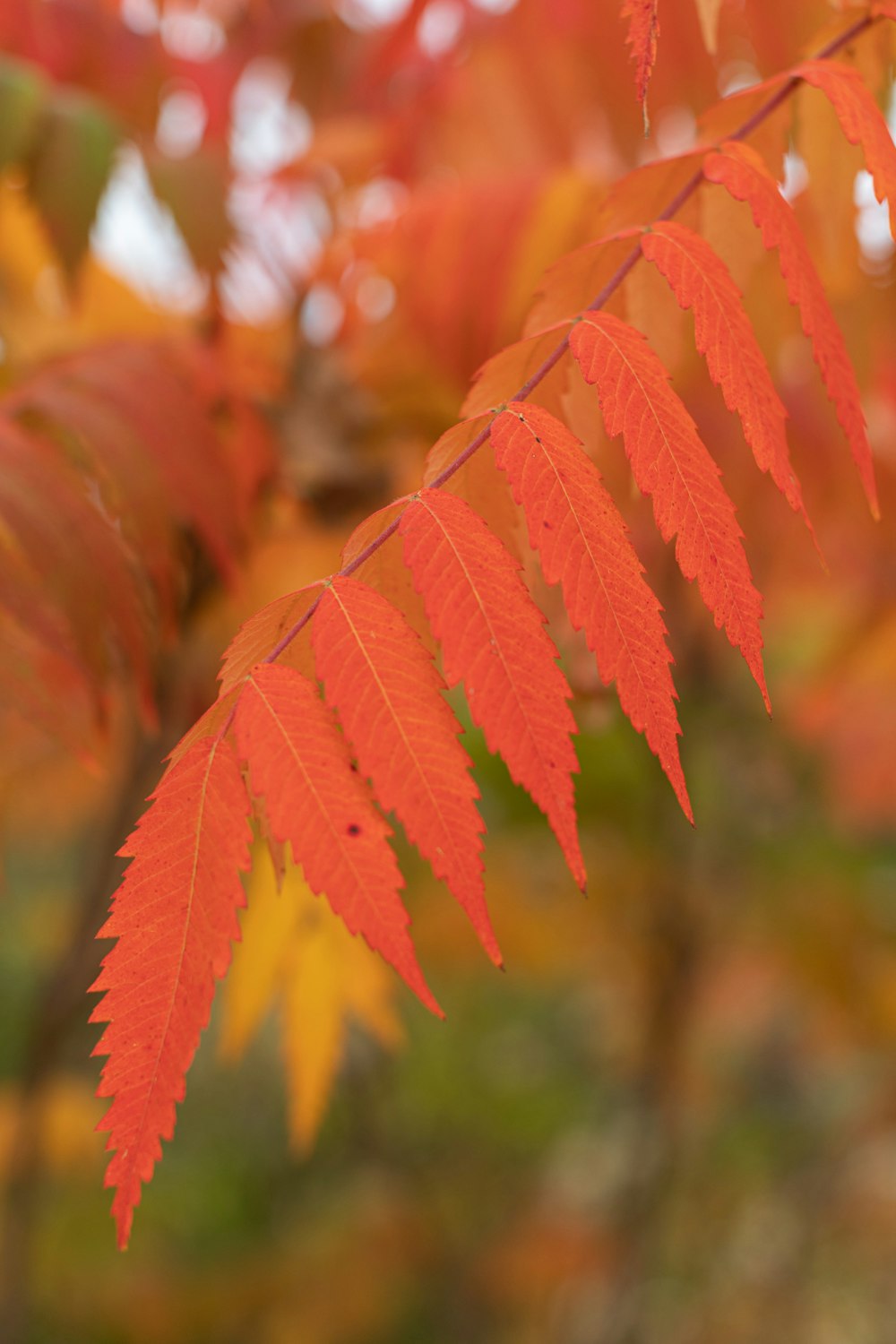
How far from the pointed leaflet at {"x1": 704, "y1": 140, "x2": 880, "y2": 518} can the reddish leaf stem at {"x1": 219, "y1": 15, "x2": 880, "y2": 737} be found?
42mm

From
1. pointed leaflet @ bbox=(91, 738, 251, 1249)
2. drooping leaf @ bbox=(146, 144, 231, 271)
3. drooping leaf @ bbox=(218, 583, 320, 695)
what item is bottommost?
pointed leaflet @ bbox=(91, 738, 251, 1249)

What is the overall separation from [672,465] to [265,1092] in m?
4.08

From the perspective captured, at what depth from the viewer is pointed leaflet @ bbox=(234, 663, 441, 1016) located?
13.8 inches

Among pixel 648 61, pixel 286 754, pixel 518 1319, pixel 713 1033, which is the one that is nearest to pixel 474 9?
pixel 648 61

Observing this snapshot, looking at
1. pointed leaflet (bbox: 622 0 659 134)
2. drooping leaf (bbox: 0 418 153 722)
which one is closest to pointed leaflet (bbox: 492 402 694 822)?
pointed leaflet (bbox: 622 0 659 134)

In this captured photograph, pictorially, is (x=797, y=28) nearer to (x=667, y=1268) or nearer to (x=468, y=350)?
(x=468, y=350)

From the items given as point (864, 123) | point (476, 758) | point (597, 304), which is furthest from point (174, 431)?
point (476, 758)

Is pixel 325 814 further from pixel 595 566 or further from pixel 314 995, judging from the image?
pixel 314 995

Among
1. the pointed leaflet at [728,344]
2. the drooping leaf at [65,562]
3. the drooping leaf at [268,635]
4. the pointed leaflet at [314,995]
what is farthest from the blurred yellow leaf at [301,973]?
the pointed leaflet at [728,344]

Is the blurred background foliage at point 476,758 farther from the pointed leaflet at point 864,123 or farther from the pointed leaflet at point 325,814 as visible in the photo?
the pointed leaflet at point 325,814

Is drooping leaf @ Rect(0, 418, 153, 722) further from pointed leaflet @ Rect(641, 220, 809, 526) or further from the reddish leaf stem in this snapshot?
pointed leaflet @ Rect(641, 220, 809, 526)

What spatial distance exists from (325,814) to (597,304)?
0.83 feet

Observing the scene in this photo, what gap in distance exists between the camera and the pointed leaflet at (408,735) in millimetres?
356

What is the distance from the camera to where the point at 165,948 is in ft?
1.15
